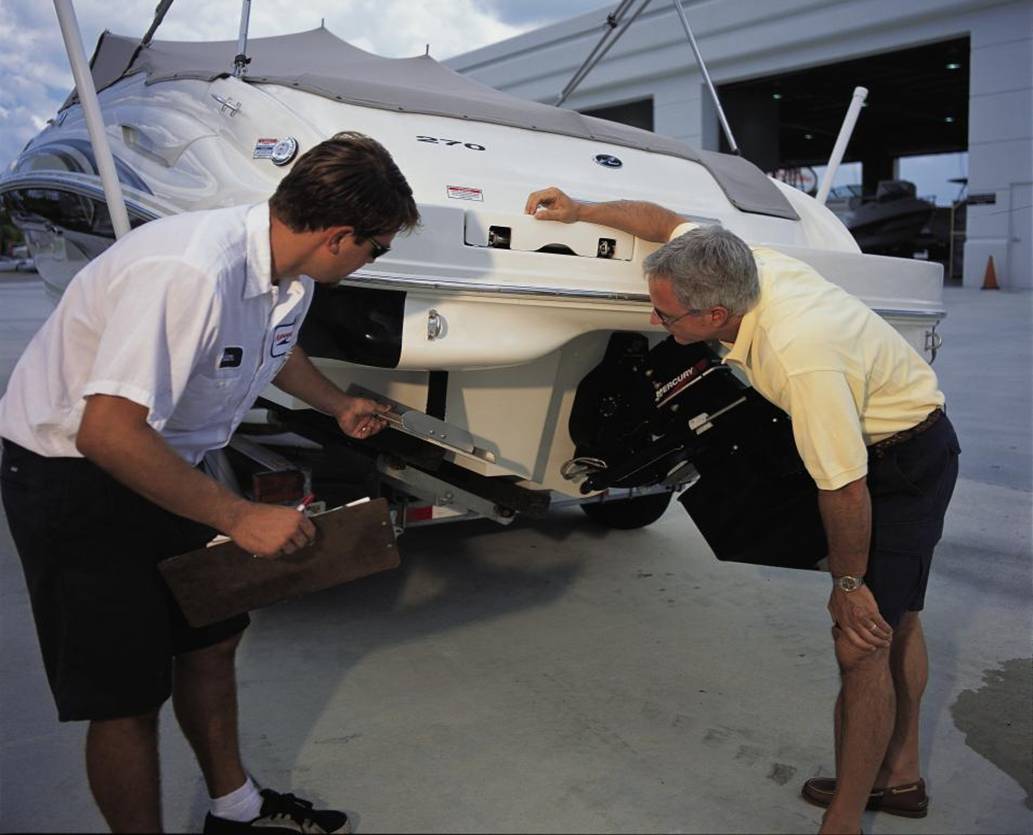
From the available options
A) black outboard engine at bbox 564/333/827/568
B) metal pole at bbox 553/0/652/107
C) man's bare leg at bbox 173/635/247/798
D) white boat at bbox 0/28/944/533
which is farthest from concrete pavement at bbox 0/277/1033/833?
metal pole at bbox 553/0/652/107

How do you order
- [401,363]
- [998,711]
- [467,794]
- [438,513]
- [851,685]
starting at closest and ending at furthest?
1. [851,685]
2. [467,794]
3. [401,363]
4. [998,711]
5. [438,513]

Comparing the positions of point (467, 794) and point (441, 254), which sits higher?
point (441, 254)

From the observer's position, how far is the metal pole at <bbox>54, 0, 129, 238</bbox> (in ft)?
9.45

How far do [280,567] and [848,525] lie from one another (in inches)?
45.5

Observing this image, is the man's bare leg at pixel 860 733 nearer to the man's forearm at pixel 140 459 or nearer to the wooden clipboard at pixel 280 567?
the wooden clipboard at pixel 280 567

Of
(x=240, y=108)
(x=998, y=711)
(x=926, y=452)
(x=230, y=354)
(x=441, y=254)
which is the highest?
(x=240, y=108)

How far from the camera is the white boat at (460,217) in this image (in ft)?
8.96

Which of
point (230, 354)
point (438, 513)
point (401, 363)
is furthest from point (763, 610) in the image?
point (230, 354)

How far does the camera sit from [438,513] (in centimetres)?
364

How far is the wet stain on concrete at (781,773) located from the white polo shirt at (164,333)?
1.63 m

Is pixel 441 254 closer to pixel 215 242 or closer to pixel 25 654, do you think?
pixel 215 242

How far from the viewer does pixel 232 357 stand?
1.84 metres

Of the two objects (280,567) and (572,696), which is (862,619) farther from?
(280,567)

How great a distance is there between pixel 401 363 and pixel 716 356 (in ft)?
3.20
